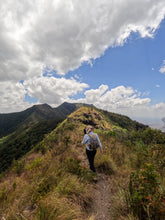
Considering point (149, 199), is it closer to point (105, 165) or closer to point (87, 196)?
point (87, 196)

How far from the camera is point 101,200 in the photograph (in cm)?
292

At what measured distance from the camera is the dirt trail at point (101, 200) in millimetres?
→ 2459

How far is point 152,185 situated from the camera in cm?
210

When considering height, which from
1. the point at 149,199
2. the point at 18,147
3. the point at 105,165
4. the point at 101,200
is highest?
the point at 149,199

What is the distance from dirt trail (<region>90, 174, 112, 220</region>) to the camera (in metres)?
2.46

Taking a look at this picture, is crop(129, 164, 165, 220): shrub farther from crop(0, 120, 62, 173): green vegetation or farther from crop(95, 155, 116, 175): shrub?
crop(0, 120, 62, 173): green vegetation

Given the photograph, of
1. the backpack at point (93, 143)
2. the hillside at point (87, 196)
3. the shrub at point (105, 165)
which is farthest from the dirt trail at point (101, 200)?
the backpack at point (93, 143)

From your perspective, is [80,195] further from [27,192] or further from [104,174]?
[104,174]

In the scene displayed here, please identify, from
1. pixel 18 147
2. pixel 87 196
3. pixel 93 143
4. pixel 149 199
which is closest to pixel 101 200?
pixel 87 196

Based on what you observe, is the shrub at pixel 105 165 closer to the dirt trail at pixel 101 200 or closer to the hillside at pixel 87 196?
the hillside at pixel 87 196

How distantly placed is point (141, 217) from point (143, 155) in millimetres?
3131

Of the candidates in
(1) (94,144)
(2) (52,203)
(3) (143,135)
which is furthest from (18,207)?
(3) (143,135)

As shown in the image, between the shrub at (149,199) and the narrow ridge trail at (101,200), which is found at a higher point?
the shrub at (149,199)

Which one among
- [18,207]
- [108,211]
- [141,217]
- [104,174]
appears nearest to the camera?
[141,217]
